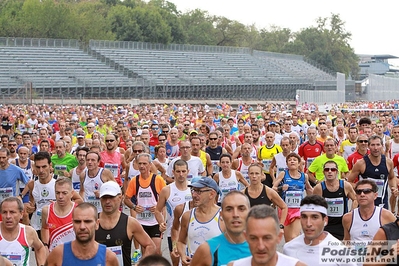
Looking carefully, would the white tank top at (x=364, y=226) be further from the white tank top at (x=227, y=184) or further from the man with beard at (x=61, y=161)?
the man with beard at (x=61, y=161)

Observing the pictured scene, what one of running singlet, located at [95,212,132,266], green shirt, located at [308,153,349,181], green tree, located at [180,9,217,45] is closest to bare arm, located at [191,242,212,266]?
running singlet, located at [95,212,132,266]

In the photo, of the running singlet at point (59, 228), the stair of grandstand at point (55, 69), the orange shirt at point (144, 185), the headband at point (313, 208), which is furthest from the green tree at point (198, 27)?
the headband at point (313, 208)

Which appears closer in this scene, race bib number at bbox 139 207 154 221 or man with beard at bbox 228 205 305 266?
man with beard at bbox 228 205 305 266

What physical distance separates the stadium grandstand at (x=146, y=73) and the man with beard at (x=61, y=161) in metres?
33.2

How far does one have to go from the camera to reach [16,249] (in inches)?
280

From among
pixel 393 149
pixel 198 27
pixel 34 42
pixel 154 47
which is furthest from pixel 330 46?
pixel 393 149

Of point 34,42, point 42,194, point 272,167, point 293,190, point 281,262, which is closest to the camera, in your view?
point 281,262

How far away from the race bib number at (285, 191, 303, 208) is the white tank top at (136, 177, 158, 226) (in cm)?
208

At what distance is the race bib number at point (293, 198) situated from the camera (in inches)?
443

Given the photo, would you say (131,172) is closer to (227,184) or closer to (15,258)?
(227,184)

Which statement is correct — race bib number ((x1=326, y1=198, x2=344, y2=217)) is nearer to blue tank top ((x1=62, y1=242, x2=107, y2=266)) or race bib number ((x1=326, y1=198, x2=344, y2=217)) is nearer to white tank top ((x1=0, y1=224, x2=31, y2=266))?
white tank top ((x1=0, y1=224, x2=31, y2=266))

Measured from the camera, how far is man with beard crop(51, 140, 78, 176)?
1334cm

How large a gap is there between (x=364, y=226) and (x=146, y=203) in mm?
3487

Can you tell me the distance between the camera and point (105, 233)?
7039 millimetres
